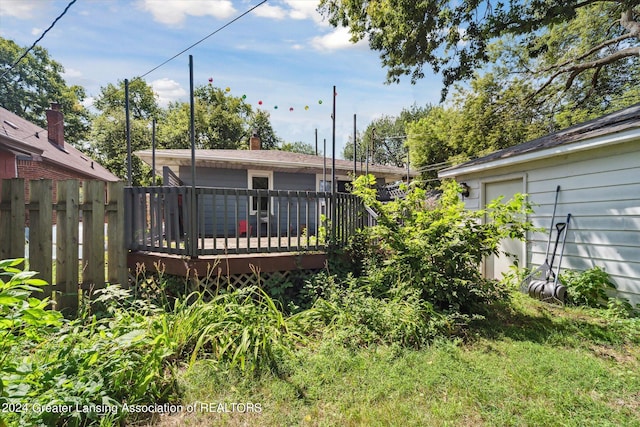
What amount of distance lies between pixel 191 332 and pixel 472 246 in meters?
3.30

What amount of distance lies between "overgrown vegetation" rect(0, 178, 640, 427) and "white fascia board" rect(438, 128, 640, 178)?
5.32ft

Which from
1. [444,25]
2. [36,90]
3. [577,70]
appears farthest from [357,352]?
[36,90]

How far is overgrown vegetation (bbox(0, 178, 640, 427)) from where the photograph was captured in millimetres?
2094

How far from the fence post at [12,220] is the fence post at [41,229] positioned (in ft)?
0.30

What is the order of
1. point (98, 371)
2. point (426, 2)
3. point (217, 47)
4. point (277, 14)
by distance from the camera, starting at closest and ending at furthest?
1. point (98, 371)
2. point (277, 14)
3. point (217, 47)
4. point (426, 2)

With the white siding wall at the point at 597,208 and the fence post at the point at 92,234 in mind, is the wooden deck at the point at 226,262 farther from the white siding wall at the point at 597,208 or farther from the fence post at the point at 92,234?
the white siding wall at the point at 597,208

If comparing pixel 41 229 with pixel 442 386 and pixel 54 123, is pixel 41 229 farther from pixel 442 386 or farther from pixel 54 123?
pixel 54 123

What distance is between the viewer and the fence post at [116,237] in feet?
13.6

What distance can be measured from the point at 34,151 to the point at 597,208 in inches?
423

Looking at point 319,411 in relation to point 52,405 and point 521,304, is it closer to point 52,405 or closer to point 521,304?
point 52,405

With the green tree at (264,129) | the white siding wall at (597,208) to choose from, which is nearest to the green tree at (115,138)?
the green tree at (264,129)

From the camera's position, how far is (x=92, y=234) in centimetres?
Result: 395

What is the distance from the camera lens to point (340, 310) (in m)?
3.68

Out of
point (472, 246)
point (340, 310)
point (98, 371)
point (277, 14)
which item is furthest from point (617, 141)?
point (98, 371)
